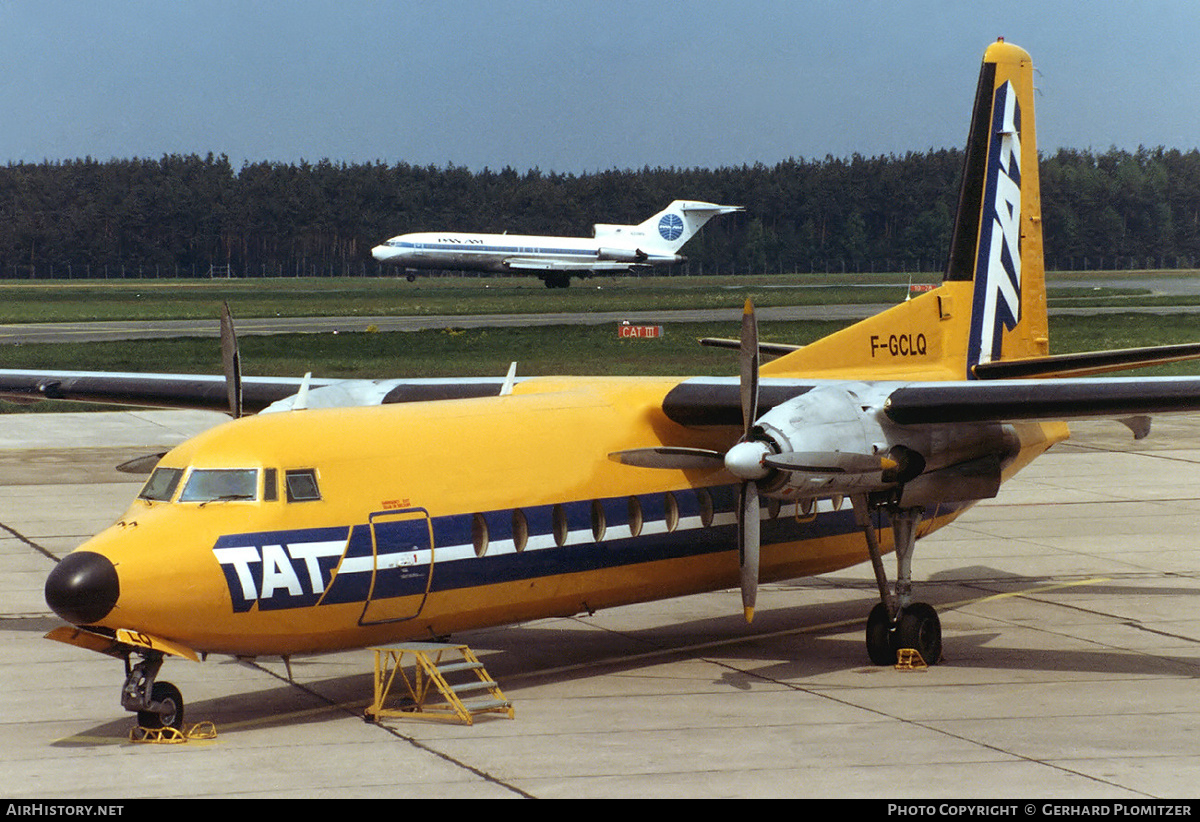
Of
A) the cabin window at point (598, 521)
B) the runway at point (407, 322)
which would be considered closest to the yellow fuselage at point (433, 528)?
the cabin window at point (598, 521)

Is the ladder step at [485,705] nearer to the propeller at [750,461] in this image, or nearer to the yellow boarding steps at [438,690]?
the yellow boarding steps at [438,690]

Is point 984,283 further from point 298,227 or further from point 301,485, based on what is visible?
point 298,227

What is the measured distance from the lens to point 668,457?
1648 centimetres

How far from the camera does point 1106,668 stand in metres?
17.6

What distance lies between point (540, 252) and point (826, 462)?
104 meters

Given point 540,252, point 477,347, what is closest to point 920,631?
point 477,347

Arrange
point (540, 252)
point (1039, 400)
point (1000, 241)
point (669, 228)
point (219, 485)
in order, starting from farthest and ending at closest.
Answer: point (669, 228)
point (540, 252)
point (1000, 241)
point (1039, 400)
point (219, 485)

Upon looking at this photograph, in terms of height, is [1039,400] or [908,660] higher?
[1039,400]

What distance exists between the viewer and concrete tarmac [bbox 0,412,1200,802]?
12805 mm

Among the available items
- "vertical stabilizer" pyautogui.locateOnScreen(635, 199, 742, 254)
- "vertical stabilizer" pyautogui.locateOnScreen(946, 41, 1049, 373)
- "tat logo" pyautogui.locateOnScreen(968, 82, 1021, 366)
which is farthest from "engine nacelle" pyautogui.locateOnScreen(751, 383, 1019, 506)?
"vertical stabilizer" pyautogui.locateOnScreen(635, 199, 742, 254)

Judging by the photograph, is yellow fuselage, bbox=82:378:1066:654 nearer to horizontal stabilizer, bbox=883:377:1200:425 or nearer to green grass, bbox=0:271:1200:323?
horizontal stabilizer, bbox=883:377:1200:425

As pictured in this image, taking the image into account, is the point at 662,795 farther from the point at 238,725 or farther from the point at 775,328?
the point at 775,328

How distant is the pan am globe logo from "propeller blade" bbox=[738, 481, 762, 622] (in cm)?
11272
